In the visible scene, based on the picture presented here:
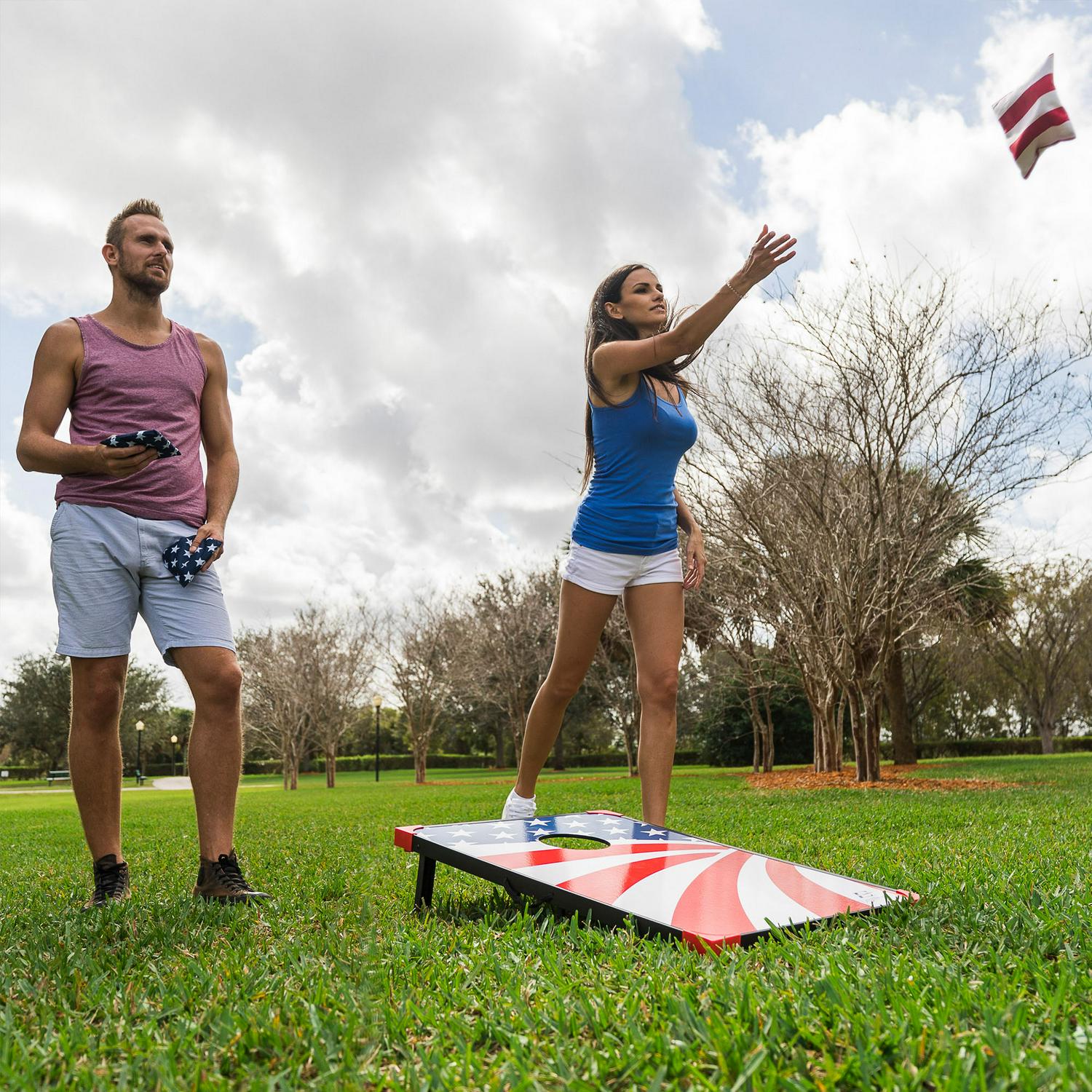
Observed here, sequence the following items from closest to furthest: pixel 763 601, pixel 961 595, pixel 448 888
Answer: pixel 448 888, pixel 763 601, pixel 961 595

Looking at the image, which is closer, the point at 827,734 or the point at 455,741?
the point at 827,734

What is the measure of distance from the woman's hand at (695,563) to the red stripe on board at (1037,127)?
6.05 meters

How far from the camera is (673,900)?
212cm

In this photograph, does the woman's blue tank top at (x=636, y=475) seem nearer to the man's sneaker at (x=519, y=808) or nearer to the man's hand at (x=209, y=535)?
the man's sneaker at (x=519, y=808)

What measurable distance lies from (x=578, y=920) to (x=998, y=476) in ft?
34.1

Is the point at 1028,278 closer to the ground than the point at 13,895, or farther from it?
farther from it

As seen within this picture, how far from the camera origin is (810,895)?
2.20 m

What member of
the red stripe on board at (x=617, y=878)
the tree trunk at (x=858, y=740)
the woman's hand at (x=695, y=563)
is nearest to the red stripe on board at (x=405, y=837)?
the red stripe on board at (x=617, y=878)

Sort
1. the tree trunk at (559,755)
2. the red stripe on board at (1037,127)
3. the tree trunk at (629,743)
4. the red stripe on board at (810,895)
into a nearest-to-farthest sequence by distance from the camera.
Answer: the red stripe on board at (810,895) → the red stripe on board at (1037,127) → the tree trunk at (629,743) → the tree trunk at (559,755)

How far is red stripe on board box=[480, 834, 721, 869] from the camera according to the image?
8.01ft

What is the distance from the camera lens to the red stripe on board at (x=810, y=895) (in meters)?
2.09

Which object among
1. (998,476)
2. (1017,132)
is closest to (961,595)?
(998,476)

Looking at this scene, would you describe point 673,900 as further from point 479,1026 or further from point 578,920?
point 479,1026

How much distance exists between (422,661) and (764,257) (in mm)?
28484
